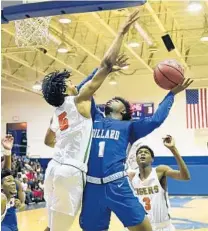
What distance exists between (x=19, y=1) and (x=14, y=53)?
43.2 ft

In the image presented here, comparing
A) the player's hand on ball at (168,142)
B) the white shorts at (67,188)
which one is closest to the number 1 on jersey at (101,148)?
the white shorts at (67,188)

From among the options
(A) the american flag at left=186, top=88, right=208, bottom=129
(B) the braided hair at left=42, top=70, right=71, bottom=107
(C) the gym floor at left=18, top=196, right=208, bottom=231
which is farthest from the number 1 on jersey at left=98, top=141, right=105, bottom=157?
(A) the american flag at left=186, top=88, right=208, bottom=129

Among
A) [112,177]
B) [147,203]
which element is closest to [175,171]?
[147,203]

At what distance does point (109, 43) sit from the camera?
53.0ft

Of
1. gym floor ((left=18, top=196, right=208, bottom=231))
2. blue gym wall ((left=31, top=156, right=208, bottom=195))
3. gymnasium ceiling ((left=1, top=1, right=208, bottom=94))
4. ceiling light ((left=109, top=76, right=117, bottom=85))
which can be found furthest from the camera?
ceiling light ((left=109, top=76, right=117, bottom=85))

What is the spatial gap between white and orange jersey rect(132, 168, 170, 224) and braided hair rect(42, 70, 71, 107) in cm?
125

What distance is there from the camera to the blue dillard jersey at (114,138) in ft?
10.7

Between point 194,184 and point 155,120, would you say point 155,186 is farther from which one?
point 194,184

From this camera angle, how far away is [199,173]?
1539 cm

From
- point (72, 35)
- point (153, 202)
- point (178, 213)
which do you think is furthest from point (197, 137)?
point (153, 202)

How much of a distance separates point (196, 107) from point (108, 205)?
50.3 feet

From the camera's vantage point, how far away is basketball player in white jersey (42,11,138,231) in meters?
3.19

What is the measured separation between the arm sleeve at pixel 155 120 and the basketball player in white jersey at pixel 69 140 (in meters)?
0.36

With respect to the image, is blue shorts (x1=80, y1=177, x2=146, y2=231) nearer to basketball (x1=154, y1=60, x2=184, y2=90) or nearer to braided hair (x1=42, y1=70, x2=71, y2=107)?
braided hair (x1=42, y1=70, x2=71, y2=107)
